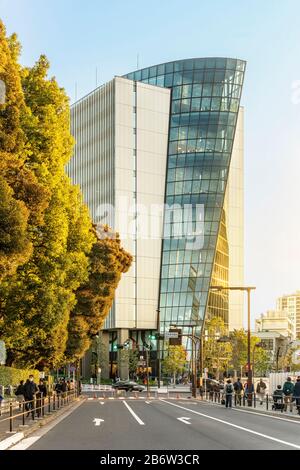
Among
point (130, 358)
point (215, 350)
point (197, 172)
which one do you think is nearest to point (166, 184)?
point (197, 172)

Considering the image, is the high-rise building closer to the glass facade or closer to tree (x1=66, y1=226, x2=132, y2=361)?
the glass facade

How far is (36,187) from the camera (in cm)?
2402

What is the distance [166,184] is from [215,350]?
28.0m

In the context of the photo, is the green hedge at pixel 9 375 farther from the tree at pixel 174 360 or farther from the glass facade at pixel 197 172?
the glass facade at pixel 197 172

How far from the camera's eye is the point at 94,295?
4972cm

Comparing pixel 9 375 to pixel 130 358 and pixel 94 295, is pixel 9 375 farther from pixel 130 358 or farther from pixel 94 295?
pixel 130 358

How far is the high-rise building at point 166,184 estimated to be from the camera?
117m

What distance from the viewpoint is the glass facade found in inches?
4614

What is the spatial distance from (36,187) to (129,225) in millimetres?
91673

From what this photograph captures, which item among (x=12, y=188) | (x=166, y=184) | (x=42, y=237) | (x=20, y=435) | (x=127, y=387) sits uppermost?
(x=166, y=184)
